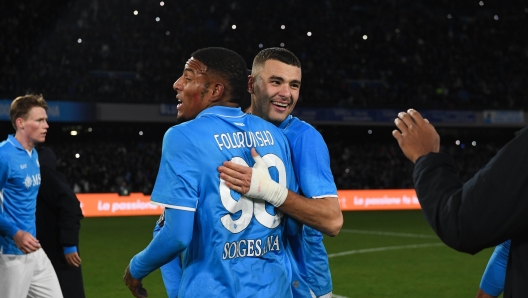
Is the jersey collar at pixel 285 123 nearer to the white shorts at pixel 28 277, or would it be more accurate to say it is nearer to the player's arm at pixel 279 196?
the player's arm at pixel 279 196

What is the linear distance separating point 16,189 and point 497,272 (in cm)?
359

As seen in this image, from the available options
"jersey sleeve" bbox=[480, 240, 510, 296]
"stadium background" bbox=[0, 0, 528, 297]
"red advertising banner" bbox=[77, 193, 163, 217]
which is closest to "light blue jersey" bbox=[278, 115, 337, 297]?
"jersey sleeve" bbox=[480, 240, 510, 296]

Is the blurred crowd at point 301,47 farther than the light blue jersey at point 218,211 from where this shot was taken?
Yes

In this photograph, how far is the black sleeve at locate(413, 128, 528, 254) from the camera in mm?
1827

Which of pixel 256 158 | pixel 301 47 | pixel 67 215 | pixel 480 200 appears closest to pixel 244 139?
pixel 256 158

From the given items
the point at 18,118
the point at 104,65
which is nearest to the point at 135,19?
the point at 104,65

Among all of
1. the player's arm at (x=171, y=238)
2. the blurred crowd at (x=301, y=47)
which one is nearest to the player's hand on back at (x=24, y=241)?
the player's arm at (x=171, y=238)

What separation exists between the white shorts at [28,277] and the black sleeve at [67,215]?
32cm

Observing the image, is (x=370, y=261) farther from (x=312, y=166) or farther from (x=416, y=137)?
(x=416, y=137)

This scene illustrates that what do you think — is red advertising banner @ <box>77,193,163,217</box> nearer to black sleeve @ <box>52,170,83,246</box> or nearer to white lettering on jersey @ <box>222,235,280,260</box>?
black sleeve @ <box>52,170,83,246</box>

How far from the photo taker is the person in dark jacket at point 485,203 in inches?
72.1

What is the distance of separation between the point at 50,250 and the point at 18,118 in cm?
127

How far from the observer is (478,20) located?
133ft

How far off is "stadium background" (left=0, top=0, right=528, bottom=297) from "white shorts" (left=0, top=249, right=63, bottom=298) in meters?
18.4
